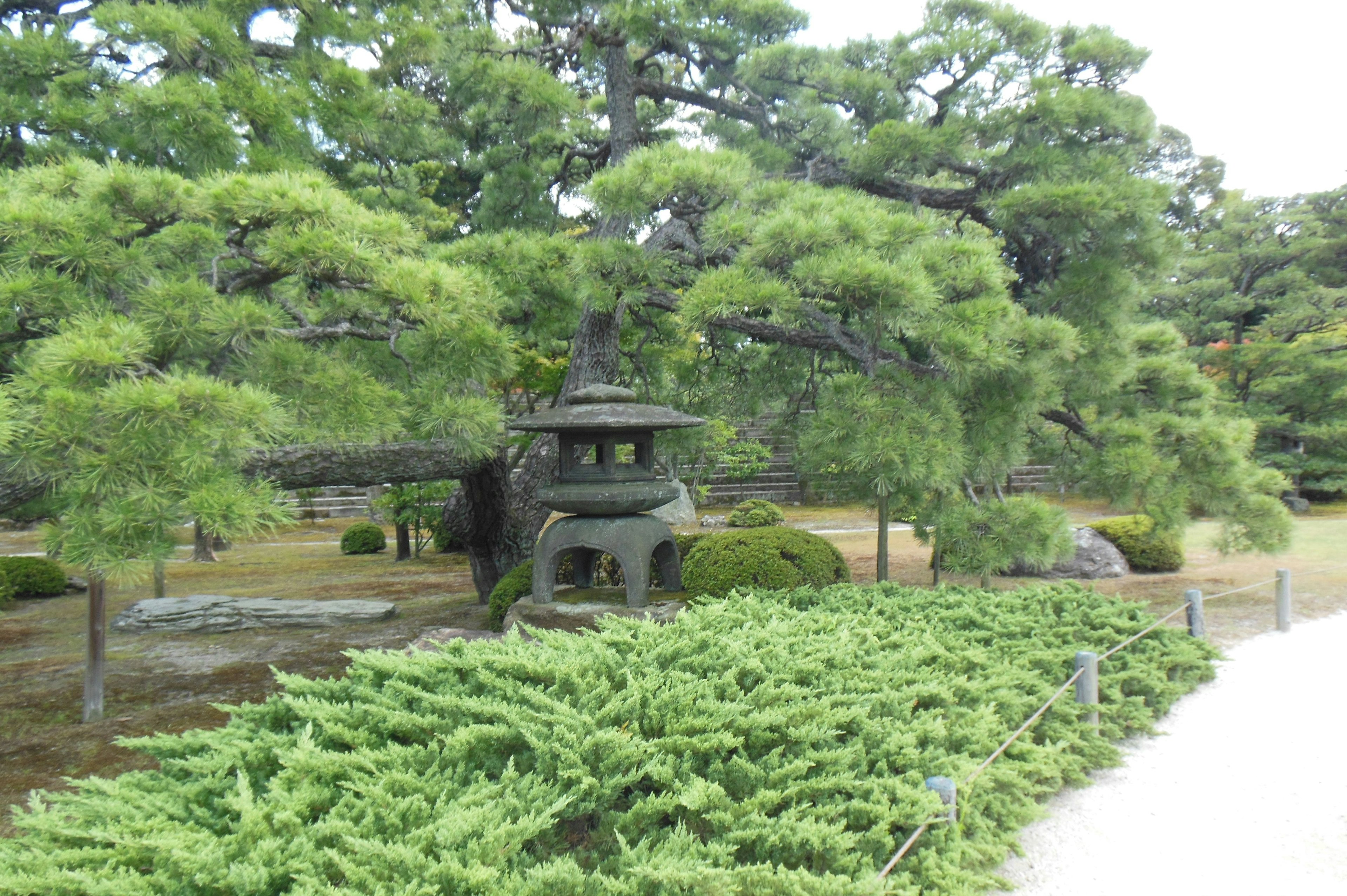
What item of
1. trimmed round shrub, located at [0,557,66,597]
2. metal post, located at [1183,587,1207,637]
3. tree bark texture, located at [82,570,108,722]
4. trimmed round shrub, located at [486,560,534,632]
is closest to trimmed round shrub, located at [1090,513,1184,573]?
metal post, located at [1183,587,1207,637]

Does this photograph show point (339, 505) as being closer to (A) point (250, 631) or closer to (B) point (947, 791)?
(A) point (250, 631)

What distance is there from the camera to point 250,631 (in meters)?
7.18

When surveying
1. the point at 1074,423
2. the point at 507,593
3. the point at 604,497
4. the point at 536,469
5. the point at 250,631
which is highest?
the point at 1074,423

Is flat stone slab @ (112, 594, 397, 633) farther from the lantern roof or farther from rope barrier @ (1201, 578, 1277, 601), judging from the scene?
rope barrier @ (1201, 578, 1277, 601)

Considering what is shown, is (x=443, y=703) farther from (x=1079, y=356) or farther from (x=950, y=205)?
(x=950, y=205)

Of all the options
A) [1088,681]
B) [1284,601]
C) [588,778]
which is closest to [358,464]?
[588,778]

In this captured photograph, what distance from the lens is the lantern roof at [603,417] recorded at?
5129 millimetres

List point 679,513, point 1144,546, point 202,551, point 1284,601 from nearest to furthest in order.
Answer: point 1284,601, point 1144,546, point 202,551, point 679,513

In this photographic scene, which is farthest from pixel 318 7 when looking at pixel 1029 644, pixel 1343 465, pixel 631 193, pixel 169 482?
pixel 1343 465

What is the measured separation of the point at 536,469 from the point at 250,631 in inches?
112

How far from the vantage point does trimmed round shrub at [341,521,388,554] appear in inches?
492

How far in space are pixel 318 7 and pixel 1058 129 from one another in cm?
530

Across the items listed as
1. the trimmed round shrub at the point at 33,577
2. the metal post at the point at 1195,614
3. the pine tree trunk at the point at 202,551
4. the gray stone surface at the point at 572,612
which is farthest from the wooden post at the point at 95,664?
the pine tree trunk at the point at 202,551

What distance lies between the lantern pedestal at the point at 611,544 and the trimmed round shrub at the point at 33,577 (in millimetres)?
7066
